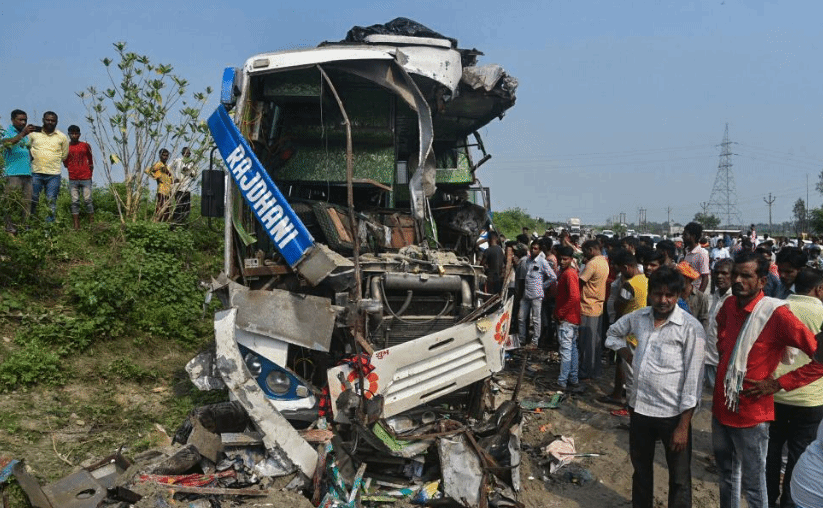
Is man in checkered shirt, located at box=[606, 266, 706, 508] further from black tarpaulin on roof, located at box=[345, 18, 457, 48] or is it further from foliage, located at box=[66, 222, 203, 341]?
foliage, located at box=[66, 222, 203, 341]

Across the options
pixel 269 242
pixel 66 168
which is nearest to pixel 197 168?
pixel 66 168

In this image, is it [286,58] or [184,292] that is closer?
[286,58]

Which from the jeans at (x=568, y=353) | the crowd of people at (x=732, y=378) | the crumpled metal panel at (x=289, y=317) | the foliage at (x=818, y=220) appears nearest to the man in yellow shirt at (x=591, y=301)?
the jeans at (x=568, y=353)

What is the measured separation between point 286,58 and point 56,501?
3618 mm

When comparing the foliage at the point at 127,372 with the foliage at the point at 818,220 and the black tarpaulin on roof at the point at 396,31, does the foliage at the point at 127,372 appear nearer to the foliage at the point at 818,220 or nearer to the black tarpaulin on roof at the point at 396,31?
the black tarpaulin on roof at the point at 396,31

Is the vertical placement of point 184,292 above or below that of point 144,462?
above

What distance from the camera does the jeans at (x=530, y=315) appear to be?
8.40 metres

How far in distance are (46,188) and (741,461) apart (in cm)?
815

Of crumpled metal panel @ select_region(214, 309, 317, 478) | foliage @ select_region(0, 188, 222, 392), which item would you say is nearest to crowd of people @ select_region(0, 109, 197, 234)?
foliage @ select_region(0, 188, 222, 392)

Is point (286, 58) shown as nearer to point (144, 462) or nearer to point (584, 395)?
point (144, 462)

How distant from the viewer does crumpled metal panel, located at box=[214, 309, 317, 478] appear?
3.99 meters

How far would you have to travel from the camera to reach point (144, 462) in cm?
388

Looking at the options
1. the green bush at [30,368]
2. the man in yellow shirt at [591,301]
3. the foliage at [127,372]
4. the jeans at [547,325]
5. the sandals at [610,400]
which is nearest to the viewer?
the green bush at [30,368]

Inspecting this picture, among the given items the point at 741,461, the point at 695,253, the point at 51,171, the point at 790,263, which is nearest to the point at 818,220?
the point at 695,253
